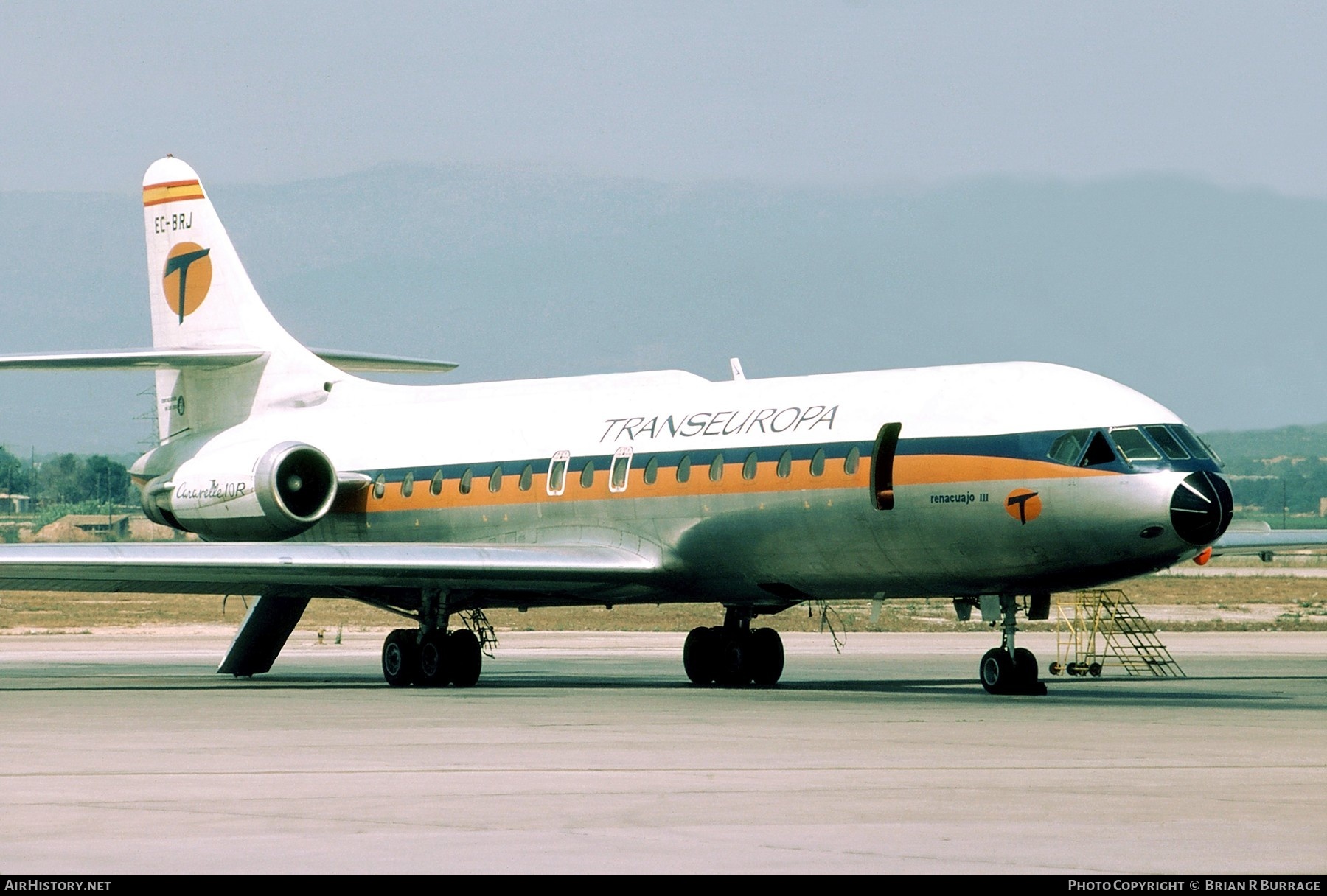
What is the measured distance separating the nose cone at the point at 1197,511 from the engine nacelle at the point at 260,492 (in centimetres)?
1354

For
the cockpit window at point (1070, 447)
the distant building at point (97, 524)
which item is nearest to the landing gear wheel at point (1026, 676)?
the cockpit window at point (1070, 447)

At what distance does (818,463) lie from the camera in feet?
80.4

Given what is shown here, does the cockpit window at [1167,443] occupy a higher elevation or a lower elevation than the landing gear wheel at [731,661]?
higher

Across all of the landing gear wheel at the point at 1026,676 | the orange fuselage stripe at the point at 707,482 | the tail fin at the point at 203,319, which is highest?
the tail fin at the point at 203,319

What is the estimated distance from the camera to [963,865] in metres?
9.58

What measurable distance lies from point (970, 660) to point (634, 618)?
27722mm

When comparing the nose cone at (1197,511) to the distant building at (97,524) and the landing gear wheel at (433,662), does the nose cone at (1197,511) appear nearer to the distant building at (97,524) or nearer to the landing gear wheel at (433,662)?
the landing gear wheel at (433,662)

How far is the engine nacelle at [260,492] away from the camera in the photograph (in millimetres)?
29938

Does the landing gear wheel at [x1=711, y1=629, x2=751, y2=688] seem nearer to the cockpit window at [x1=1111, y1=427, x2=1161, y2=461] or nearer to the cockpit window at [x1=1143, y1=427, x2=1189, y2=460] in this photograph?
the cockpit window at [x1=1111, y1=427, x2=1161, y2=461]

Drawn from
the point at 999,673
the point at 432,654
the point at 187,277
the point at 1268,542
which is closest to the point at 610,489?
the point at 432,654

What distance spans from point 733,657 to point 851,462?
14.1 ft

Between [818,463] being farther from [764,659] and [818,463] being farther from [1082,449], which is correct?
[764,659]

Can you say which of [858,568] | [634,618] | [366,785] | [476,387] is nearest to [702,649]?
[858,568]

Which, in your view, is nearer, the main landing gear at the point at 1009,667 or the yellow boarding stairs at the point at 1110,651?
the main landing gear at the point at 1009,667
